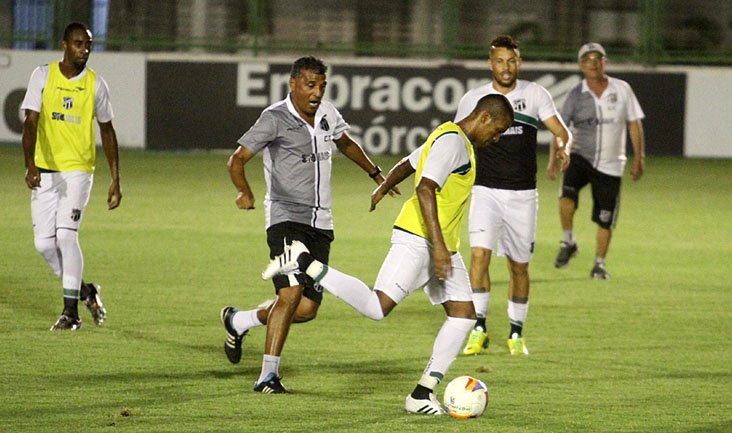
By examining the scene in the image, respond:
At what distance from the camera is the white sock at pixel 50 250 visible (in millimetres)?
8875

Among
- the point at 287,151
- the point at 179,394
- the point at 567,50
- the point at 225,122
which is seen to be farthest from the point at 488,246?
the point at 567,50

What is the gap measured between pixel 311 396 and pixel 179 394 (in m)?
0.72

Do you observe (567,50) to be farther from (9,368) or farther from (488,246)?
(9,368)

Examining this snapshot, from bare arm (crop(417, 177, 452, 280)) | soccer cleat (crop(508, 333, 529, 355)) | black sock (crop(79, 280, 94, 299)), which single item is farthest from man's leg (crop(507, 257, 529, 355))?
black sock (crop(79, 280, 94, 299))

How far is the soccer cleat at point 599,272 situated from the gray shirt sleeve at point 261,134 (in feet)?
18.8

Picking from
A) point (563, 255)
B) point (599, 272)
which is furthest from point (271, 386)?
point (563, 255)

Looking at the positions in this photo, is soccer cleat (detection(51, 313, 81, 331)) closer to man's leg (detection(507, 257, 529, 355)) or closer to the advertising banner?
man's leg (detection(507, 257, 529, 355))

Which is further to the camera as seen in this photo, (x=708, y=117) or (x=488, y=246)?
(x=708, y=117)

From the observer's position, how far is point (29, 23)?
82.7 feet

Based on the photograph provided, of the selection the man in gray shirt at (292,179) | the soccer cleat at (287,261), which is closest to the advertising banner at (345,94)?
the man in gray shirt at (292,179)

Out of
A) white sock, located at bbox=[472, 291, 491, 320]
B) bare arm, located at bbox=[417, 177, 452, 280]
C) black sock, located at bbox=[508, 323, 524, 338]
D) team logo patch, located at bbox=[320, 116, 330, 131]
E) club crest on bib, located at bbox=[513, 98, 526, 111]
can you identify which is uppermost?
club crest on bib, located at bbox=[513, 98, 526, 111]

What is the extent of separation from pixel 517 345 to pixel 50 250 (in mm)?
3365

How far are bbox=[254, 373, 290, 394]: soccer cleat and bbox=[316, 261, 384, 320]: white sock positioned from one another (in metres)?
0.68

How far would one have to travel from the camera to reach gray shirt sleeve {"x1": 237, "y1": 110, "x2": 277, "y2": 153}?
6.95 meters
